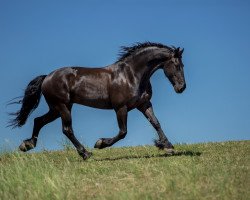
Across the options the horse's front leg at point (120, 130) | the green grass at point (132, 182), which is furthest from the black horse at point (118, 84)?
the green grass at point (132, 182)

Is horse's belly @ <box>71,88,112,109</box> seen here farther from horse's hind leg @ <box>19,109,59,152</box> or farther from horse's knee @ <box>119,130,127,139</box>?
horse's hind leg @ <box>19,109,59,152</box>

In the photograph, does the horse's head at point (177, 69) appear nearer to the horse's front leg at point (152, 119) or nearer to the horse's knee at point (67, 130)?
the horse's front leg at point (152, 119)

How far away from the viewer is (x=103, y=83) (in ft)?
33.1

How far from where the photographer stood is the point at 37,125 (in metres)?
11.0

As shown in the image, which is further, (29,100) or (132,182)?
(29,100)

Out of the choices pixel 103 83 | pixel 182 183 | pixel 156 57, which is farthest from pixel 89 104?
pixel 182 183

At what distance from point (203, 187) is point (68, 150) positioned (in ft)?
23.2

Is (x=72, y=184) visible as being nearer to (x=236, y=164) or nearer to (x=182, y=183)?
(x=182, y=183)

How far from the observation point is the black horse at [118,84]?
9.90 metres

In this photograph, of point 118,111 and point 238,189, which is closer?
point 238,189

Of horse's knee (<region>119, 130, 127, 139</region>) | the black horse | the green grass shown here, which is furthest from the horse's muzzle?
the green grass

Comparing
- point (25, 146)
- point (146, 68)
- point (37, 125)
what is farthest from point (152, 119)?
point (25, 146)

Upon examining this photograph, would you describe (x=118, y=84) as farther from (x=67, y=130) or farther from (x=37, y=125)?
(x=37, y=125)

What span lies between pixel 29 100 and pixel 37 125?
790mm
